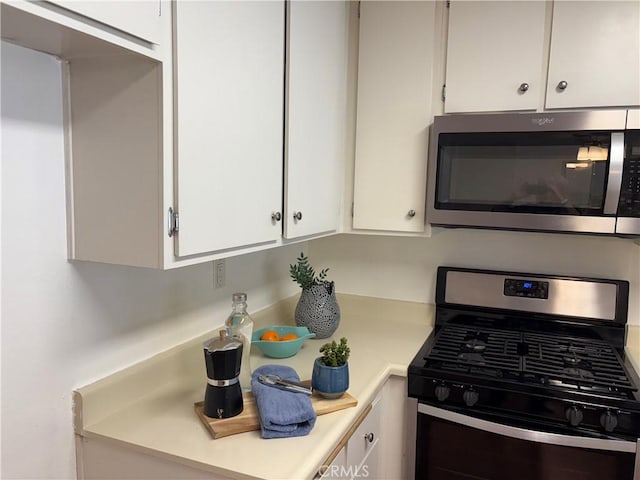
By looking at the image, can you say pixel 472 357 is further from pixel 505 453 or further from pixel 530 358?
pixel 505 453

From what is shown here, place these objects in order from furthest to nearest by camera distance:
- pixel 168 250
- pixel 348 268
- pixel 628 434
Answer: pixel 348 268
pixel 628 434
pixel 168 250

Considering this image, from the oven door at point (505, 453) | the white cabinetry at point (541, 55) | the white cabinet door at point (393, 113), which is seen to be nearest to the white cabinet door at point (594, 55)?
the white cabinetry at point (541, 55)

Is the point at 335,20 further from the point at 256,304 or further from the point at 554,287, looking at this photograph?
the point at 554,287

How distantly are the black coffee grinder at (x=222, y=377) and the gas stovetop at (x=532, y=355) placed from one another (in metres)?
0.67

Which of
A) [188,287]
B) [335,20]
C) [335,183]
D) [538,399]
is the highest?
[335,20]

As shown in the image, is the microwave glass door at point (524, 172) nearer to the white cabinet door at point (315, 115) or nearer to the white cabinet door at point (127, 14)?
the white cabinet door at point (315, 115)

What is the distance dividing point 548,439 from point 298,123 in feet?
4.01

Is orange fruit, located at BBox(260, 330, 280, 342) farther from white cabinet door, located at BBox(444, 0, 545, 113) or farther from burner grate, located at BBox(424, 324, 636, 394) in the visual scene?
white cabinet door, located at BBox(444, 0, 545, 113)

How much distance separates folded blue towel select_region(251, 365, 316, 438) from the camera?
120cm

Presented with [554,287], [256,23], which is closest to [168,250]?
[256,23]

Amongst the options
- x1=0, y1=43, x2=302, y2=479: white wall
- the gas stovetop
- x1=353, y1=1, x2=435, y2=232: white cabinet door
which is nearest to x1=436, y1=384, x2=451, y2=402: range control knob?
the gas stovetop

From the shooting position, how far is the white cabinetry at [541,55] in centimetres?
161

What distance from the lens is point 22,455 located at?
112 centimetres

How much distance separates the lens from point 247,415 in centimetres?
125
